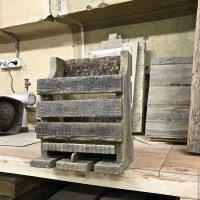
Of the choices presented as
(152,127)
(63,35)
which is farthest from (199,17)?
(63,35)

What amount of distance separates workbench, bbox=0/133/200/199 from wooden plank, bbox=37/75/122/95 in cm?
26

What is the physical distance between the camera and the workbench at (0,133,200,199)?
683mm

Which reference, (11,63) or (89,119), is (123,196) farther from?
(11,63)

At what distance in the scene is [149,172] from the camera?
72 centimetres

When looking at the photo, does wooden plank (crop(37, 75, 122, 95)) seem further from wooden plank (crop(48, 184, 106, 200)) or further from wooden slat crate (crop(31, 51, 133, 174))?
wooden plank (crop(48, 184, 106, 200))

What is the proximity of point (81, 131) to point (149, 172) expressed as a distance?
9.4 inches

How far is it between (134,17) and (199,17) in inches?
24.6

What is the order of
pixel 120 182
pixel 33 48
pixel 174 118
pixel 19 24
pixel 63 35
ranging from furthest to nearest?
1. pixel 33 48
2. pixel 63 35
3. pixel 19 24
4. pixel 174 118
5. pixel 120 182

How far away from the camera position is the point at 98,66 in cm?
83

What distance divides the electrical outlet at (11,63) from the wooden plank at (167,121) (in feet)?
3.81

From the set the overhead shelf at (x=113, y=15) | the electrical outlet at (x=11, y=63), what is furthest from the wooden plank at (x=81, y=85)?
the electrical outlet at (x=11, y=63)

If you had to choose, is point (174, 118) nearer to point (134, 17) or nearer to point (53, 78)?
point (53, 78)

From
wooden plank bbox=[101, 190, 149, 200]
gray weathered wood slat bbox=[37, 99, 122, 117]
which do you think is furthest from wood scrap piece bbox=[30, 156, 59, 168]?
wooden plank bbox=[101, 190, 149, 200]

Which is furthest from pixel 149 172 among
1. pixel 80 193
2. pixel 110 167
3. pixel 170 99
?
pixel 170 99
